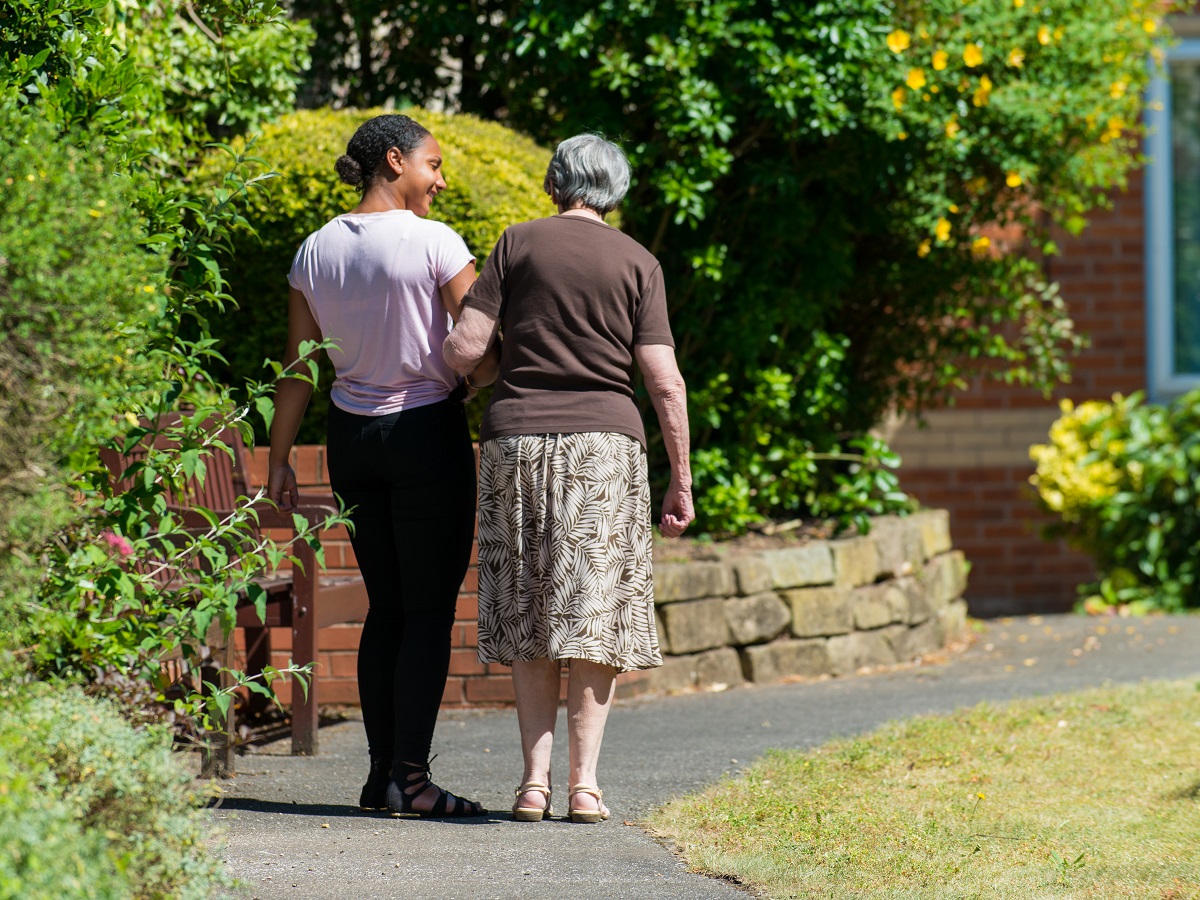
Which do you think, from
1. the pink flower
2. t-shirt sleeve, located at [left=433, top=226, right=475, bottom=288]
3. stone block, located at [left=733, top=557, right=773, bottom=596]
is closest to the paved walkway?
stone block, located at [left=733, top=557, right=773, bottom=596]

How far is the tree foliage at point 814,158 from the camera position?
5.87 metres

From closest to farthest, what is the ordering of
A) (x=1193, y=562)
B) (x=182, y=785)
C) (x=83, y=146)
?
(x=182, y=785) < (x=83, y=146) < (x=1193, y=562)

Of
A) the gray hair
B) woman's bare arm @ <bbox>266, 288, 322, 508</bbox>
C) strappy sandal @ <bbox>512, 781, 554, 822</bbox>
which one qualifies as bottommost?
strappy sandal @ <bbox>512, 781, 554, 822</bbox>

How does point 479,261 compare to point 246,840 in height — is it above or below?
above

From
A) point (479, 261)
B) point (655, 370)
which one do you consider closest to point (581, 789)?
point (655, 370)

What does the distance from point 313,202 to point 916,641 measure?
11.0 ft

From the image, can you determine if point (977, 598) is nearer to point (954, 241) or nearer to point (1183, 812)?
point (954, 241)

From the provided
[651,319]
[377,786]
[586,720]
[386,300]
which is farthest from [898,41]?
[377,786]

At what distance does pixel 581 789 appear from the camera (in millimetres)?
3645

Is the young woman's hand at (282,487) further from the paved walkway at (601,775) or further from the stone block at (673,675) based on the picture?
the stone block at (673,675)

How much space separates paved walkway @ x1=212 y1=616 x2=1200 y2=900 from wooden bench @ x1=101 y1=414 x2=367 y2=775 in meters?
0.13

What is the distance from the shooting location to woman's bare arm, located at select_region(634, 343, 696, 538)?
3.59m

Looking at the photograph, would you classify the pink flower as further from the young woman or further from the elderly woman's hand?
the elderly woman's hand

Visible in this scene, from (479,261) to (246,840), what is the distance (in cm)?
244
